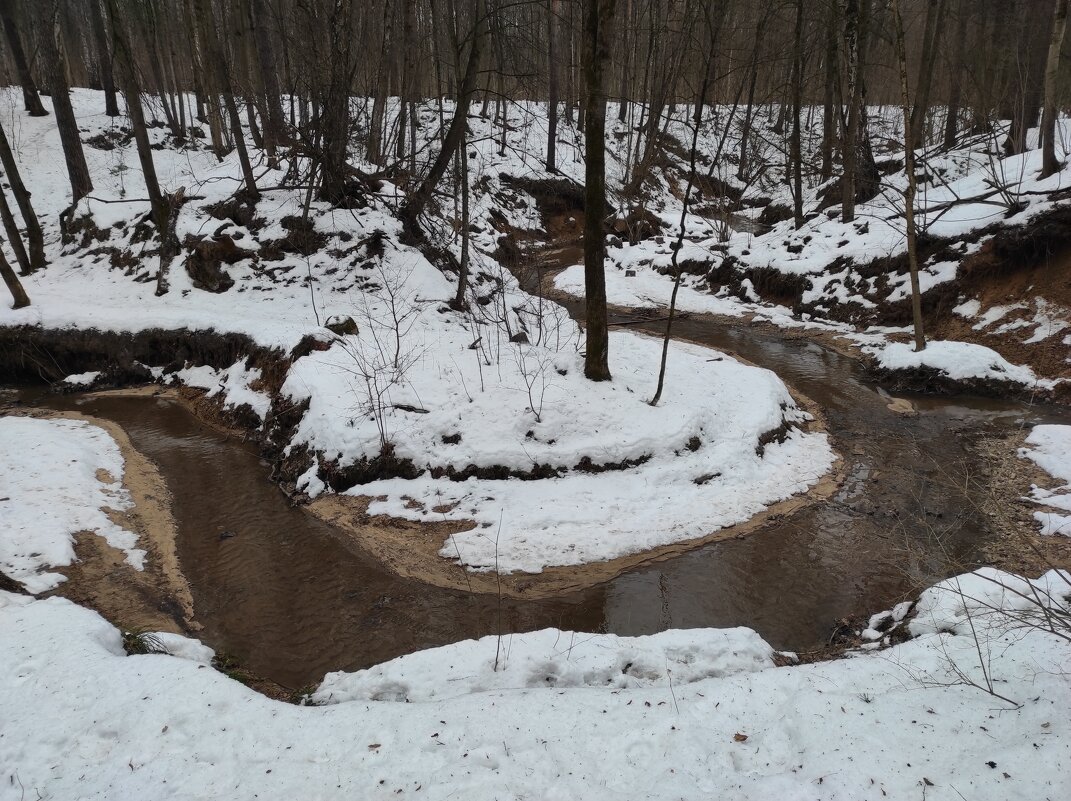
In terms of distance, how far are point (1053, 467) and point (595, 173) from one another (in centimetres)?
684

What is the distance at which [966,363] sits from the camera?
9664 millimetres

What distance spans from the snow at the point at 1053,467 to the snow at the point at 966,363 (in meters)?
1.74

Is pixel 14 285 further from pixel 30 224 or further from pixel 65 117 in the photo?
pixel 65 117

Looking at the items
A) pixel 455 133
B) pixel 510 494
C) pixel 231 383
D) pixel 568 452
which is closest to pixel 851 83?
pixel 455 133

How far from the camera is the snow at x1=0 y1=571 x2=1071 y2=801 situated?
2811mm

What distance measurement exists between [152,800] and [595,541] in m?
4.37

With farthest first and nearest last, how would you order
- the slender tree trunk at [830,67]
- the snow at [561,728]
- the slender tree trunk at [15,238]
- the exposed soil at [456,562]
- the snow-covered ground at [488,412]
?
the slender tree trunk at [830,67] → the slender tree trunk at [15,238] → the snow-covered ground at [488,412] → the exposed soil at [456,562] → the snow at [561,728]

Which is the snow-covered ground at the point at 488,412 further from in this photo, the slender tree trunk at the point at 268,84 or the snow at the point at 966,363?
the slender tree trunk at the point at 268,84

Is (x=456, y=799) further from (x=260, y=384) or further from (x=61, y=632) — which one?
(x=260, y=384)

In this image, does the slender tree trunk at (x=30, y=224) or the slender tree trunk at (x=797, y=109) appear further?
the slender tree trunk at (x=797, y=109)

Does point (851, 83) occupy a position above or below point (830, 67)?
below

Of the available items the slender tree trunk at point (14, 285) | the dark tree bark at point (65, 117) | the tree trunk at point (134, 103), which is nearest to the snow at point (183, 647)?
the tree trunk at point (134, 103)

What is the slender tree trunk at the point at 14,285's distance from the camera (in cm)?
1211

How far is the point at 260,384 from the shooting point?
32.3 feet
